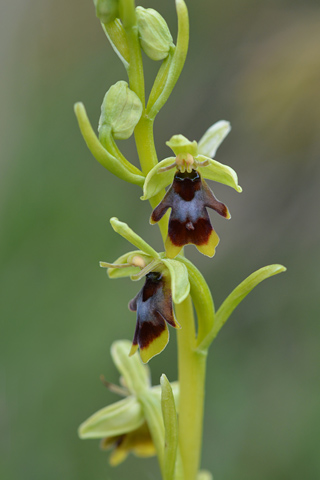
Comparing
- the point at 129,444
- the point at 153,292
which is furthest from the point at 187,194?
the point at 129,444

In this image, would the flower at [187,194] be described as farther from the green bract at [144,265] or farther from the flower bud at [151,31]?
the flower bud at [151,31]

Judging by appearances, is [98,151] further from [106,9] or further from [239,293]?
[239,293]

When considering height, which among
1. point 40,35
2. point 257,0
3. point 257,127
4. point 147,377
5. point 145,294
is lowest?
point 147,377

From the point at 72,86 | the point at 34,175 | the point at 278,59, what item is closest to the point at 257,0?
the point at 278,59

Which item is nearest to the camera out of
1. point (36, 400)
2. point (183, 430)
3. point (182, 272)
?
point (182, 272)

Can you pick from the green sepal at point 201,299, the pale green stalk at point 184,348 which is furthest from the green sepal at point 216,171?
the green sepal at point 201,299

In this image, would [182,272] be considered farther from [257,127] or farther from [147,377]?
[257,127]

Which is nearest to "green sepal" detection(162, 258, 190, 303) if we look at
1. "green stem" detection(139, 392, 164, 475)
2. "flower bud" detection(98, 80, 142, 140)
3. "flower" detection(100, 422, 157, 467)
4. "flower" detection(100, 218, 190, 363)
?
"flower" detection(100, 218, 190, 363)
